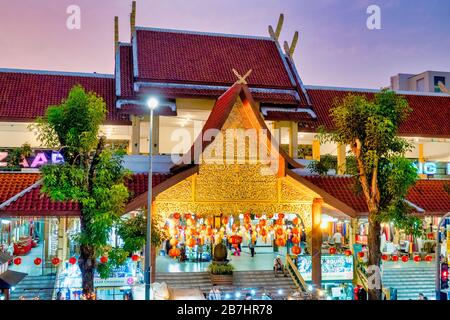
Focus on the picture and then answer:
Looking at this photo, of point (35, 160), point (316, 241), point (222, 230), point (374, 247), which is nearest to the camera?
point (374, 247)

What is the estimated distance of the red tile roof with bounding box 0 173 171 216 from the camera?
704 inches

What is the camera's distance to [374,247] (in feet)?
54.1

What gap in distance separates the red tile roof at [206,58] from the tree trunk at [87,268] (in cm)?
1092

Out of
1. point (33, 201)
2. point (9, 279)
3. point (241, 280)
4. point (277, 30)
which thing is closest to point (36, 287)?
point (33, 201)

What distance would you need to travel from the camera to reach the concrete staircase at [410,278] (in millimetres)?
22375

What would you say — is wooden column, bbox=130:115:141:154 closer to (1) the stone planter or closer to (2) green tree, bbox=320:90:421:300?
(1) the stone planter

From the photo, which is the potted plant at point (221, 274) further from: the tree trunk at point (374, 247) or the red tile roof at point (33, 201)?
the tree trunk at point (374, 247)

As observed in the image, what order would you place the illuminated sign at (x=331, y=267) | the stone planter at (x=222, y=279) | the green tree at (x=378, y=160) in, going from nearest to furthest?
the green tree at (x=378, y=160), the illuminated sign at (x=331, y=267), the stone planter at (x=222, y=279)

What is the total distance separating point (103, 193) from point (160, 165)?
7.16 m

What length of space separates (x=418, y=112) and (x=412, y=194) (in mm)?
7137

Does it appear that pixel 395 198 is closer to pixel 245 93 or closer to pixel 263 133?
pixel 263 133

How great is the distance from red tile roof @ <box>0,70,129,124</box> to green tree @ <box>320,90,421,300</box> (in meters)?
10.7

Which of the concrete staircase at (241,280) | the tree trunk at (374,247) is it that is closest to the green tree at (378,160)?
the tree trunk at (374,247)

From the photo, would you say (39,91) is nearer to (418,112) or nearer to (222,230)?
(222,230)
